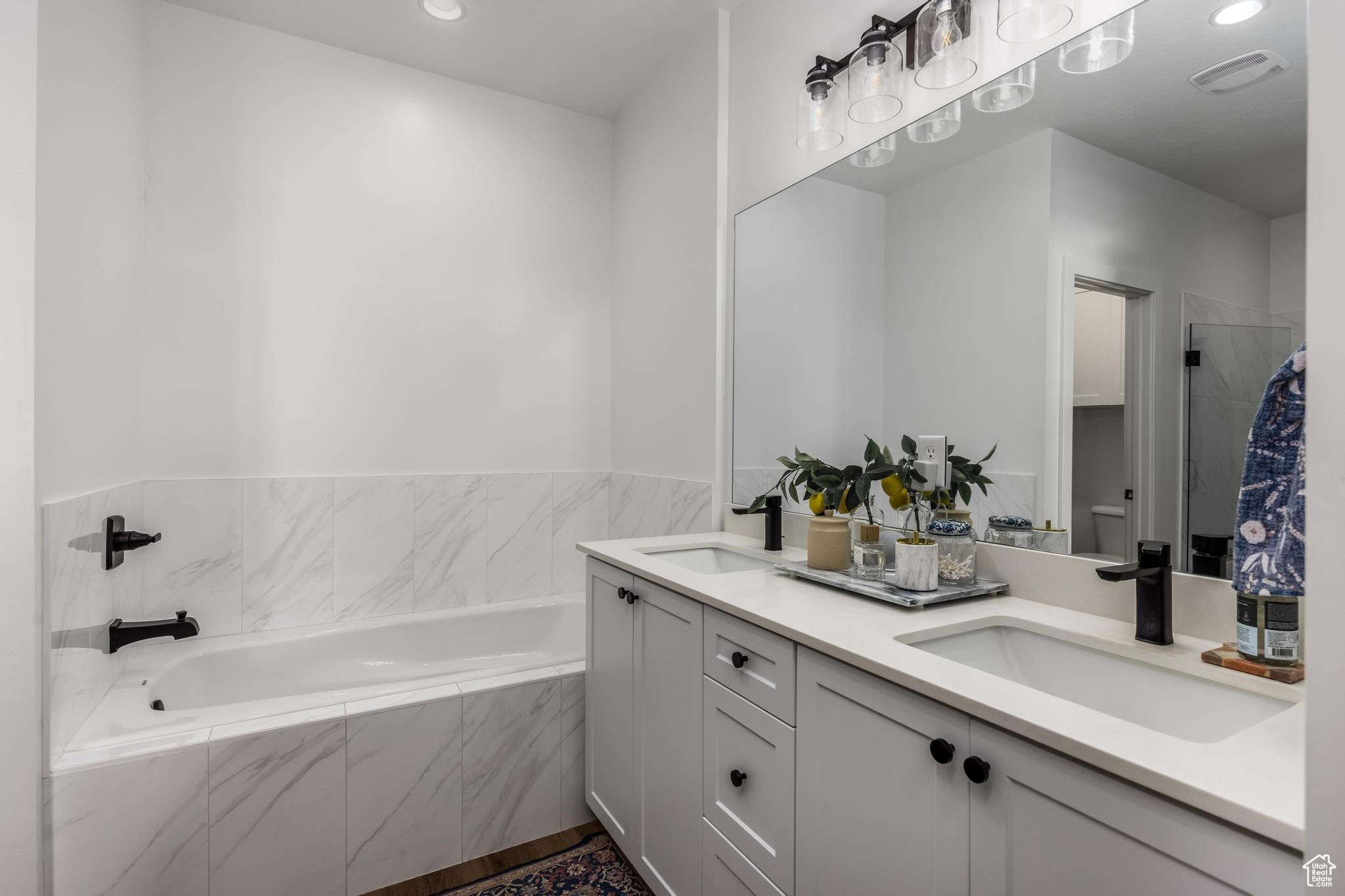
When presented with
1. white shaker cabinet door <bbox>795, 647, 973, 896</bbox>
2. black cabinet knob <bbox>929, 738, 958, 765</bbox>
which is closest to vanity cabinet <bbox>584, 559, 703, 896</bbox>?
white shaker cabinet door <bbox>795, 647, 973, 896</bbox>

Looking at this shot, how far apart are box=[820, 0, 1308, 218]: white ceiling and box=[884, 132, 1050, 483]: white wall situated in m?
0.09

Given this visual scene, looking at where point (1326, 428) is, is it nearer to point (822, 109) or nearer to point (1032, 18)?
point (1032, 18)

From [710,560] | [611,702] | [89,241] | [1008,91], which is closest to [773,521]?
[710,560]

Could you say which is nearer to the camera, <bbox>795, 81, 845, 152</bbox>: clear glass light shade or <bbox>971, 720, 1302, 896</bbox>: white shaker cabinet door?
<bbox>971, 720, 1302, 896</bbox>: white shaker cabinet door

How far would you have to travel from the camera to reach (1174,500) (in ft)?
3.50

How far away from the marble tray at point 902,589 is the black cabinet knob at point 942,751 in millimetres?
414

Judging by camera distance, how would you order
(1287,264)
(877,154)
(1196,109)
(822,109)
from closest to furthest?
(1287,264) < (1196,109) < (877,154) < (822,109)

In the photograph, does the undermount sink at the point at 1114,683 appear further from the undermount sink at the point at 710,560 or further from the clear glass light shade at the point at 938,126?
the clear glass light shade at the point at 938,126

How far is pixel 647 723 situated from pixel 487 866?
75 centimetres

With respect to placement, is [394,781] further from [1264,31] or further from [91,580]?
[1264,31]

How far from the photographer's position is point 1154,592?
988 millimetres

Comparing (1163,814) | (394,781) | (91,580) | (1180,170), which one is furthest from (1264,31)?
(91,580)

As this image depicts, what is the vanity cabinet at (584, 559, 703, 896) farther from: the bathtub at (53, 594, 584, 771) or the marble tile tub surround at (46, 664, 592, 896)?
the bathtub at (53, 594, 584, 771)

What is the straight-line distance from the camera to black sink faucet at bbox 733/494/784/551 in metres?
1.85
